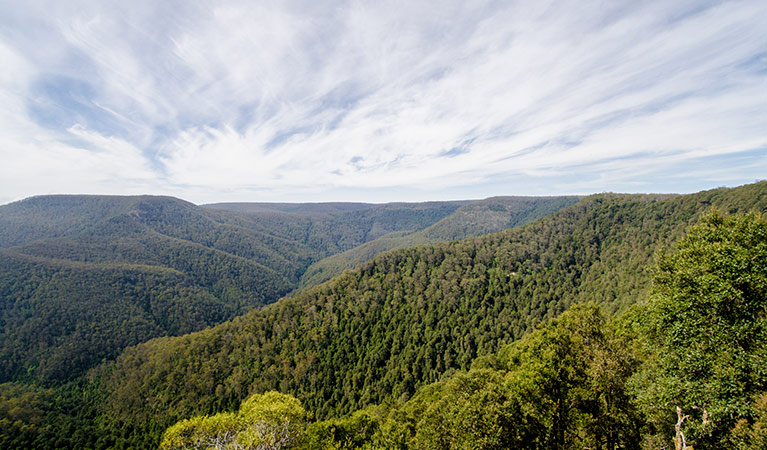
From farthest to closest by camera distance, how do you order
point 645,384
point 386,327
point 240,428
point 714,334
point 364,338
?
point 386,327 < point 364,338 < point 240,428 < point 645,384 < point 714,334

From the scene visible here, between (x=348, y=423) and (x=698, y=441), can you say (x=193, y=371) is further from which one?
(x=698, y=441)

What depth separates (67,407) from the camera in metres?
152

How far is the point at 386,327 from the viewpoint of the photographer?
156 metres

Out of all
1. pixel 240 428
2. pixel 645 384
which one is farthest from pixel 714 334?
pixel 240 428

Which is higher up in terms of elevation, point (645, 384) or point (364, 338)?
point (645, 384)

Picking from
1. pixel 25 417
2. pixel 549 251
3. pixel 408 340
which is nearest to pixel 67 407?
pixel 25 417

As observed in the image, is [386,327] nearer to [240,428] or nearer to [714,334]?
[240,428]

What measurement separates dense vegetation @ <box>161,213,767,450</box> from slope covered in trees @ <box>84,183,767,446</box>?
346ft

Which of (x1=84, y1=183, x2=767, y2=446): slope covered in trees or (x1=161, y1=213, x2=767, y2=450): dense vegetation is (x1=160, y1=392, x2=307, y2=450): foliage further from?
(x1=84, y1=183, x2=767, y2=446): slope covered in trees

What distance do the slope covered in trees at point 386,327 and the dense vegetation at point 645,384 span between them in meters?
106

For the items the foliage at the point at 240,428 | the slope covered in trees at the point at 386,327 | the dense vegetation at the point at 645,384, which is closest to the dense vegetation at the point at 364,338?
the slope covered in trees at the point at 386,327

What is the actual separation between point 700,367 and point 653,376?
3725 mm

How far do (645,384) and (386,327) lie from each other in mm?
144882

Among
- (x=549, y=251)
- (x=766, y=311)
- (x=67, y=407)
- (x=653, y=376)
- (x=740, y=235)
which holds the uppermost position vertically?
(x=740, y=235)
